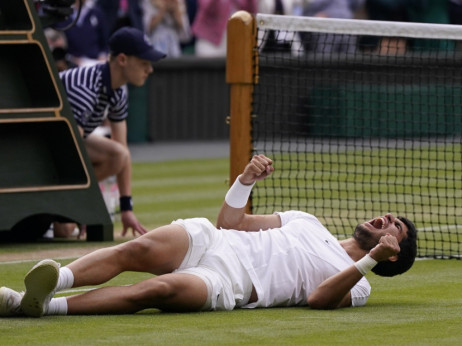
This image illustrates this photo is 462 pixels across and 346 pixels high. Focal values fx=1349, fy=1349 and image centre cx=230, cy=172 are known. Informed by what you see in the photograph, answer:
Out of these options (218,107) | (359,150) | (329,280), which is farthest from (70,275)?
(218,107)

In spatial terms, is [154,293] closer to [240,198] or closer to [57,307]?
→ [57,307]

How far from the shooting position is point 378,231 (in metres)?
7.93

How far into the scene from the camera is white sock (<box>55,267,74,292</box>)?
734 centimetres

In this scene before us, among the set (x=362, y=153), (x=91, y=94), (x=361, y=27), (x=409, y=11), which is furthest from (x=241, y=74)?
(x=409, y=11)

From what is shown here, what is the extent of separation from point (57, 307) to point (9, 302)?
0.28 metres

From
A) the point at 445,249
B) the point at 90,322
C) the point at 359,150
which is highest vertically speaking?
the point at 90,322

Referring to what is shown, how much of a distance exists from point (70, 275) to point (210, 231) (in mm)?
889

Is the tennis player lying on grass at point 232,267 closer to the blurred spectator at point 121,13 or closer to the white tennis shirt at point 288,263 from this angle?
the white tennis shirt at point 288,263

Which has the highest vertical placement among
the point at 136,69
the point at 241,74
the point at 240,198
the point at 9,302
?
the point at 241,74

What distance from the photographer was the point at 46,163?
11453mm

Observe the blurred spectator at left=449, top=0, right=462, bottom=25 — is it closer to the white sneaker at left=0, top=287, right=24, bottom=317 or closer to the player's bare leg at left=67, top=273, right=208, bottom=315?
the player's bare leg at left=67, top=273, right=208, bottom=315

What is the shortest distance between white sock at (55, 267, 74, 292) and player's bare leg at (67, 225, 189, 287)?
0.09 feet

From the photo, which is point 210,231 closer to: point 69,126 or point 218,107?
point 69,126

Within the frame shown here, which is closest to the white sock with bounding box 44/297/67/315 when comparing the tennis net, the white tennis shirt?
the white tennis shirt
